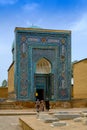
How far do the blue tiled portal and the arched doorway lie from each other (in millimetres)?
93

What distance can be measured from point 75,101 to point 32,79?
174 inches

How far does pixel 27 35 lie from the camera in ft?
97.0

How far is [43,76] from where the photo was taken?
1212 inches

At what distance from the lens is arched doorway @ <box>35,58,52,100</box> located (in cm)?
3053

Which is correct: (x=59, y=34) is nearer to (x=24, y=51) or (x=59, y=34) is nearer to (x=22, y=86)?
(x=24, y=51)

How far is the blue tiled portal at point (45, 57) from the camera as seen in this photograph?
29.3 m

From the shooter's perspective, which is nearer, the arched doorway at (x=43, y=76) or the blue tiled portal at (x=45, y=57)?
the blue tiled portal at (x=45, y=57)

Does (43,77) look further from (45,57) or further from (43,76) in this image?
(45,57)

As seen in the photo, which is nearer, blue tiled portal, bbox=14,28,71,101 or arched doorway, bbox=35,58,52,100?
blue tiled portal, bbox=14,28,71,101

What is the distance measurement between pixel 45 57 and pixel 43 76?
194cm

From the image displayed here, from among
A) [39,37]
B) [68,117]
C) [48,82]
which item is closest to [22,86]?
[48,82]

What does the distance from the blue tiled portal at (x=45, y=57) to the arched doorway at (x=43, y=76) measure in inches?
3.7

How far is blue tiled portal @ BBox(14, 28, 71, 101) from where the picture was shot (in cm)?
2927

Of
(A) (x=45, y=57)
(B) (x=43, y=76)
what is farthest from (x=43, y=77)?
(A) (x=45, y=57)
